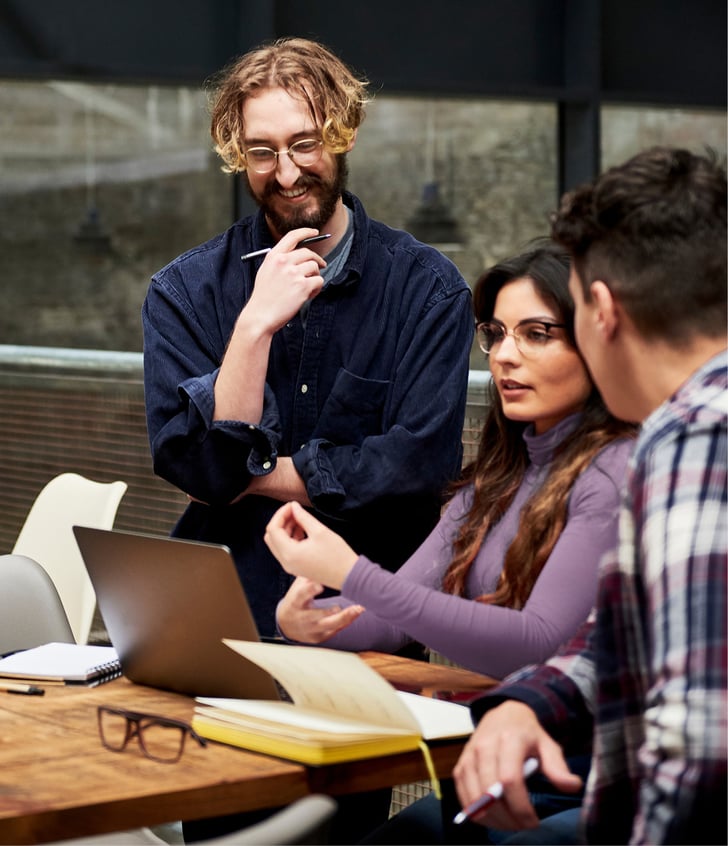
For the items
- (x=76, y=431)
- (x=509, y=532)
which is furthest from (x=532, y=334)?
(x=76, y=431)

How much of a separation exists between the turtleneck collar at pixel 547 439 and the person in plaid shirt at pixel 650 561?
1.84 feet

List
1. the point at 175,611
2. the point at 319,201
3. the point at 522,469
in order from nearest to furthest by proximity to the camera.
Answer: the point at 175,611
the point at 522,469
the point at 319,201

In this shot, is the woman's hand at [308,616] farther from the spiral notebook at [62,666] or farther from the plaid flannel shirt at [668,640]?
the plaid flannel shirt at [668,640]

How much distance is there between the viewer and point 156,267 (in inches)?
321

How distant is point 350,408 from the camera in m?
2.78

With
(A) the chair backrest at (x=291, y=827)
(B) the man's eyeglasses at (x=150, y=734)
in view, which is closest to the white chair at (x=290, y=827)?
(A) the chair backrest at (x=291, y=827)

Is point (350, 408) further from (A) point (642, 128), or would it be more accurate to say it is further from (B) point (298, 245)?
(A) point (642, 128)

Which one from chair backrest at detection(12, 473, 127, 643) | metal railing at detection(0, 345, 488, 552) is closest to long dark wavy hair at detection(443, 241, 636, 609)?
chair backrest at detection(12, 473, 127, 643)

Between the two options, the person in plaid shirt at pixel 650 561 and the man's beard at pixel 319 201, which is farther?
the man's beard at pixel 319 201

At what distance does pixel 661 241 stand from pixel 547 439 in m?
0.79

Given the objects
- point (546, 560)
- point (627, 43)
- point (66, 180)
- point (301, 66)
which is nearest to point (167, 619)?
point (546, 560)

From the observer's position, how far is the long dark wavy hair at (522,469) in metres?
2.29

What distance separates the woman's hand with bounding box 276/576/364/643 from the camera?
2209 mm

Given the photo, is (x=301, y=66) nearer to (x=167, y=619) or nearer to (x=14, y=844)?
(x=167, y=619)
